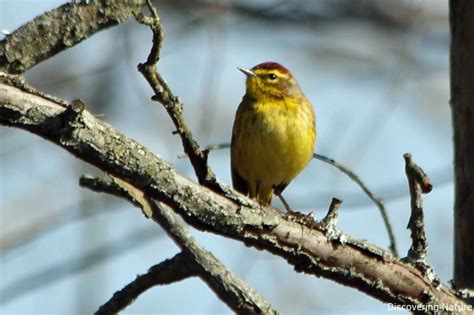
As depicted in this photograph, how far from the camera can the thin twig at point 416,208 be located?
3.93m

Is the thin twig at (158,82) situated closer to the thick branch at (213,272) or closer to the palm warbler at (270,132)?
the thick branch at (213,272)

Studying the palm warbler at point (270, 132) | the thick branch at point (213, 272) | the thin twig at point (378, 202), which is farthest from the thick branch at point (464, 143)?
the palm warbler at point (270, 132)

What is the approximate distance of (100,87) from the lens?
11211mm

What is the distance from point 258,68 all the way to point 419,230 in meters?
3.40

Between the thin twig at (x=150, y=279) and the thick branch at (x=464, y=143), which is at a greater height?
the thin twig at (x=150, y=279)

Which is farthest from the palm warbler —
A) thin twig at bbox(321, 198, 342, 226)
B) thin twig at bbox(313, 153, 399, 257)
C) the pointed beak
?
thin twig at bbox(321, 198, 342, 226)

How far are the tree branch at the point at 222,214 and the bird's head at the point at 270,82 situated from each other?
300cm

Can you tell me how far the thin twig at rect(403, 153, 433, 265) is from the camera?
3.93 metres

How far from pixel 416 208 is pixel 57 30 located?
1.67 metres

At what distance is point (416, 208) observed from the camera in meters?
4.02

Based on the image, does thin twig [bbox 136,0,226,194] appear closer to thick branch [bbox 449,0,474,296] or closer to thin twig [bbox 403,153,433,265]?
thin twig [bbox 403,153,433,265]

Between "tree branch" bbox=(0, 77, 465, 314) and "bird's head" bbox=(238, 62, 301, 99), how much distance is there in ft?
9.83

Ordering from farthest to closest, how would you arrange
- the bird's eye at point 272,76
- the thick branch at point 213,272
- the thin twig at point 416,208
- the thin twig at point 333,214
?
1. the bird's eye at point 272,76
2. the thick branch at point 213,272
3. the thin twig at point 333,214
4. the thin twig at point 416,208

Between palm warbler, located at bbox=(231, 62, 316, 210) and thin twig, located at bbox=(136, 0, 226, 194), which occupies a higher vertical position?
palm warbler, located at bbox=(231, 62, 316, 210)
